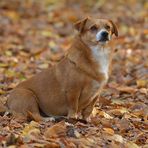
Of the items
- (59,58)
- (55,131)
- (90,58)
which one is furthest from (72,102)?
(59,58)

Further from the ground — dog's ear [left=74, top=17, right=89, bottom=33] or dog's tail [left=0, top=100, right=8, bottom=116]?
dog's ear [left=74, top=17, right=89, bottom=33]

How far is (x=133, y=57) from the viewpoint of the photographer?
1223 centimetres

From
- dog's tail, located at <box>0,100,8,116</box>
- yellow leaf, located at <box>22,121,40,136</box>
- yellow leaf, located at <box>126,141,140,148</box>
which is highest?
yellow leaf, located at <box>22,121,40,136</box>

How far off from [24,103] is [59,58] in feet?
15.1

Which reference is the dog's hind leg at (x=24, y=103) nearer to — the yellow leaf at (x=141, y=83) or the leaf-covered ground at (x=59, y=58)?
the leaf-covered ground at (x=59, y=58)

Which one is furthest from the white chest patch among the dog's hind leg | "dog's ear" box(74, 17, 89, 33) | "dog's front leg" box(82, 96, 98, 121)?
the dog's hind leg

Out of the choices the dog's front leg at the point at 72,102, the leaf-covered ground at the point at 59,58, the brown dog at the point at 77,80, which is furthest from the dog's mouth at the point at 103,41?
the dog's front leg at the point at 72,102

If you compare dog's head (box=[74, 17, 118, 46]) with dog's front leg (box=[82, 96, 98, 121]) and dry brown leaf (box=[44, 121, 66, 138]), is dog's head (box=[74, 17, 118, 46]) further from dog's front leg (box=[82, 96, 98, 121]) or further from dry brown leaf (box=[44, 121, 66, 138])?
dry brown leaf (box=[44, 121, 66, 138])


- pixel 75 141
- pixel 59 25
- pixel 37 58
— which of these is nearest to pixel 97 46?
pixel 75 141

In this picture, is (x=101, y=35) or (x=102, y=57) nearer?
(x=101, y=35)

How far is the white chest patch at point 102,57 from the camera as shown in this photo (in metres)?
7.44

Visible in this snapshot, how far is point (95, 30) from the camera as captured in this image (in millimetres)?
7418

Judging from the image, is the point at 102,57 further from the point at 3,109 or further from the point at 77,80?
the point at 3,109

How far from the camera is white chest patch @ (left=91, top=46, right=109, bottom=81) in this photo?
7.44 meters
